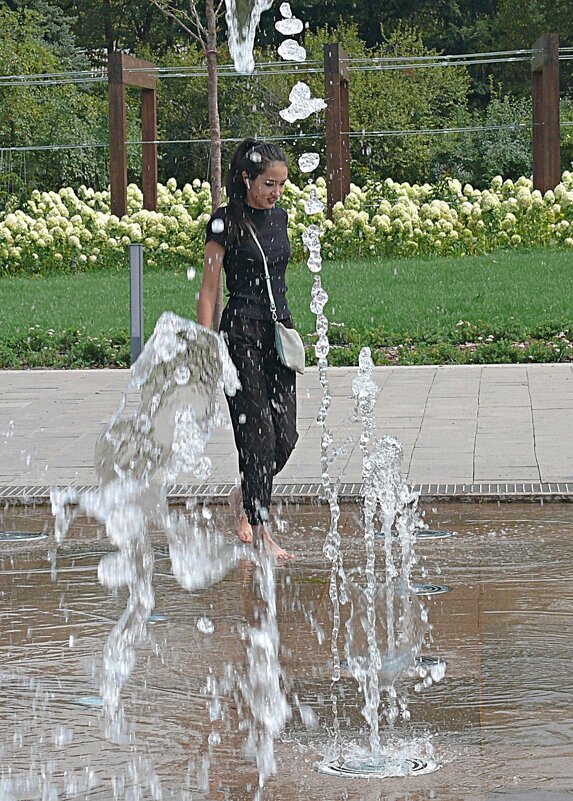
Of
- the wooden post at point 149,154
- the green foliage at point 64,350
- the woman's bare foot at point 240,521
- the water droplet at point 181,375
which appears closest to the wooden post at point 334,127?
the wooden post at point 149,154

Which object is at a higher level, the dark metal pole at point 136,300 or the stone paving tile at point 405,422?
the dark metal pole at point 136,300

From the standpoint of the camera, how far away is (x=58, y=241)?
2155 centimetres

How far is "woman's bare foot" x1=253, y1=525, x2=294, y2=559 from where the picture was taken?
20.1ft

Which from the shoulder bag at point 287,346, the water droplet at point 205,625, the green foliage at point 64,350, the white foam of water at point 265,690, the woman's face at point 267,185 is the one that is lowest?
the green foliage at point 64,350

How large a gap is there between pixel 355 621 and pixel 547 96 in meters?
19.2

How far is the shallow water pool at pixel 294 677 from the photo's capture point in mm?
3641

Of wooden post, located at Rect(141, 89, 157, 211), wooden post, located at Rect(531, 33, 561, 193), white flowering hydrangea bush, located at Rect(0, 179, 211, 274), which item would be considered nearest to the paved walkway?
white flowering hydrangea bush, located at Rect(0, 179, 211, 274)

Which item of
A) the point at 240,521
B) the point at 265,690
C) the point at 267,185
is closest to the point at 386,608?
the point at 265,690

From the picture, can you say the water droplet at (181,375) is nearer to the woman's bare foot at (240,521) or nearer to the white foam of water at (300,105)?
the woman's bare foot at (240,521)

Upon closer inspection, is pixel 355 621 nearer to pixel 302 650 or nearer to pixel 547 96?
pixel 302 650

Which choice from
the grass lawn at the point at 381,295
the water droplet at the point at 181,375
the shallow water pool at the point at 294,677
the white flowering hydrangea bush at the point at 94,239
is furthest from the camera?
the white flowering hydrangea bush at the point at 94,239

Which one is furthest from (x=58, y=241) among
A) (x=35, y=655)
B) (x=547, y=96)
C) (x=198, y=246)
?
(x=35, y=655)

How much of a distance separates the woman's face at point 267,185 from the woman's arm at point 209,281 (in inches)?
9.5

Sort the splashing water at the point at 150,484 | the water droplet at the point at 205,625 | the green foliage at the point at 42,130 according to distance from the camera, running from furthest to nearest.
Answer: the green foliage at the point at 42,130
the splashing water at the point at 150,484
the water droplet at the point at 205,625
